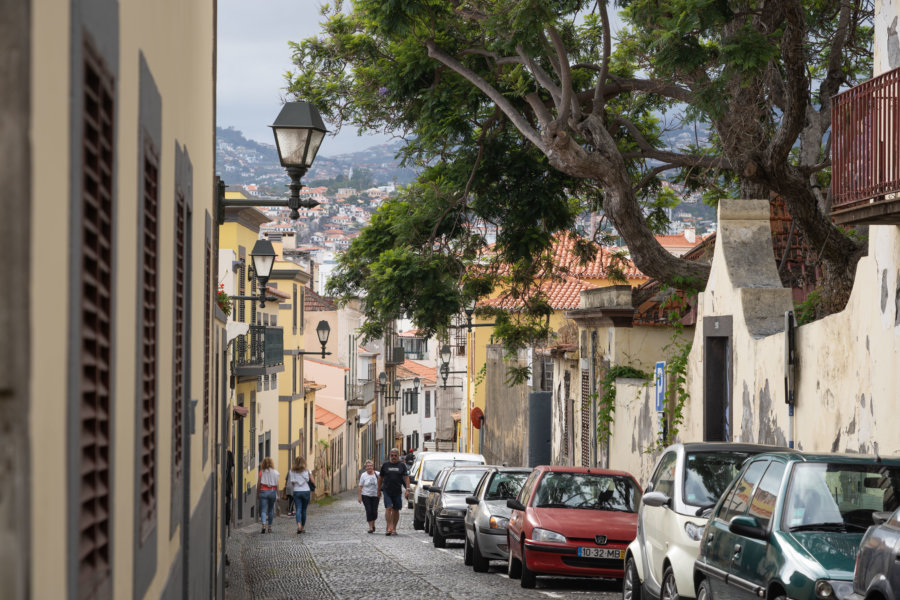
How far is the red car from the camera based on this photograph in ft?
50.2

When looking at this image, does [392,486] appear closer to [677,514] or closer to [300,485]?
[300,485]

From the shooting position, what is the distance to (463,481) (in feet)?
83.4

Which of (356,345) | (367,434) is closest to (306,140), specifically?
(356,345)

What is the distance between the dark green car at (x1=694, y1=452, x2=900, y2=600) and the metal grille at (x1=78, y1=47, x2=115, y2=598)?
541 centimetres

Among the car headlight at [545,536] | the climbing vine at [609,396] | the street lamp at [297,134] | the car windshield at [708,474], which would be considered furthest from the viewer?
the climbing vine at [609,396]

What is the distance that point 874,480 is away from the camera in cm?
856

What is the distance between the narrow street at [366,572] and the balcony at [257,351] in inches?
350

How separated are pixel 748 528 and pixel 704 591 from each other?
5.33 ft

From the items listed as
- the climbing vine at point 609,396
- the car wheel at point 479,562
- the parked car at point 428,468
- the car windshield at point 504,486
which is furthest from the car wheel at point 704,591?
the parked car at point 428,468

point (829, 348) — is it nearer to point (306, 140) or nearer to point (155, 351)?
point (306, 140)

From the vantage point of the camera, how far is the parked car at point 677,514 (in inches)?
432

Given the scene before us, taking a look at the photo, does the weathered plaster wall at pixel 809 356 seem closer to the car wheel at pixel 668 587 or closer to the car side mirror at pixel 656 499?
the car side mirror at pixel 656 499

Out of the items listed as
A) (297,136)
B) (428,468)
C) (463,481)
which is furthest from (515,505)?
(428,468)

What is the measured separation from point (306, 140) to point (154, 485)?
7.28 m
